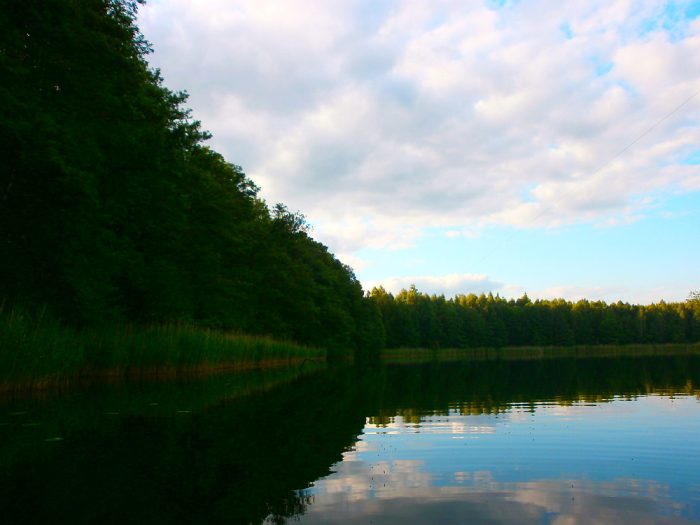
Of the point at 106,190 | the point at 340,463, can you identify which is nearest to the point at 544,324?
the point at 106,190

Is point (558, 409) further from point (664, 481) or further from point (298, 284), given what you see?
point (298, 284)

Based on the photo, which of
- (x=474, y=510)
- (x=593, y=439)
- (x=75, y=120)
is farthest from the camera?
(x=75, y=120)

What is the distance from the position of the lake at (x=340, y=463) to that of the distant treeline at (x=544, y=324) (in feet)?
418

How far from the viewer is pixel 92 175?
17.9 m

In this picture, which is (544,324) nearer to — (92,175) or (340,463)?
(92,175)

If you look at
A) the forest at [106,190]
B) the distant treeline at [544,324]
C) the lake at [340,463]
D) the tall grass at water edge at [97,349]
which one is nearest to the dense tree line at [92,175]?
the forest at [106,190]

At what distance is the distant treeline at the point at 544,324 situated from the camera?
144 metres

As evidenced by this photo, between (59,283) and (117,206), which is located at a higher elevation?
(117,206)

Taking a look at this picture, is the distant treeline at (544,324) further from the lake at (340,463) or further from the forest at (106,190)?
the lake at (340,463)

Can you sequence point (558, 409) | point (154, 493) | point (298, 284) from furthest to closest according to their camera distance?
point (298, 284) → point (558, 409) → point (154, 493)

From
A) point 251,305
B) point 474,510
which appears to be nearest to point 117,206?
point 474,510

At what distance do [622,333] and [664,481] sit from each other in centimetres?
16608

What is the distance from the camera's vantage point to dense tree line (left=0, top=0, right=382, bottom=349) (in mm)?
17094

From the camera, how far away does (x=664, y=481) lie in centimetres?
619
